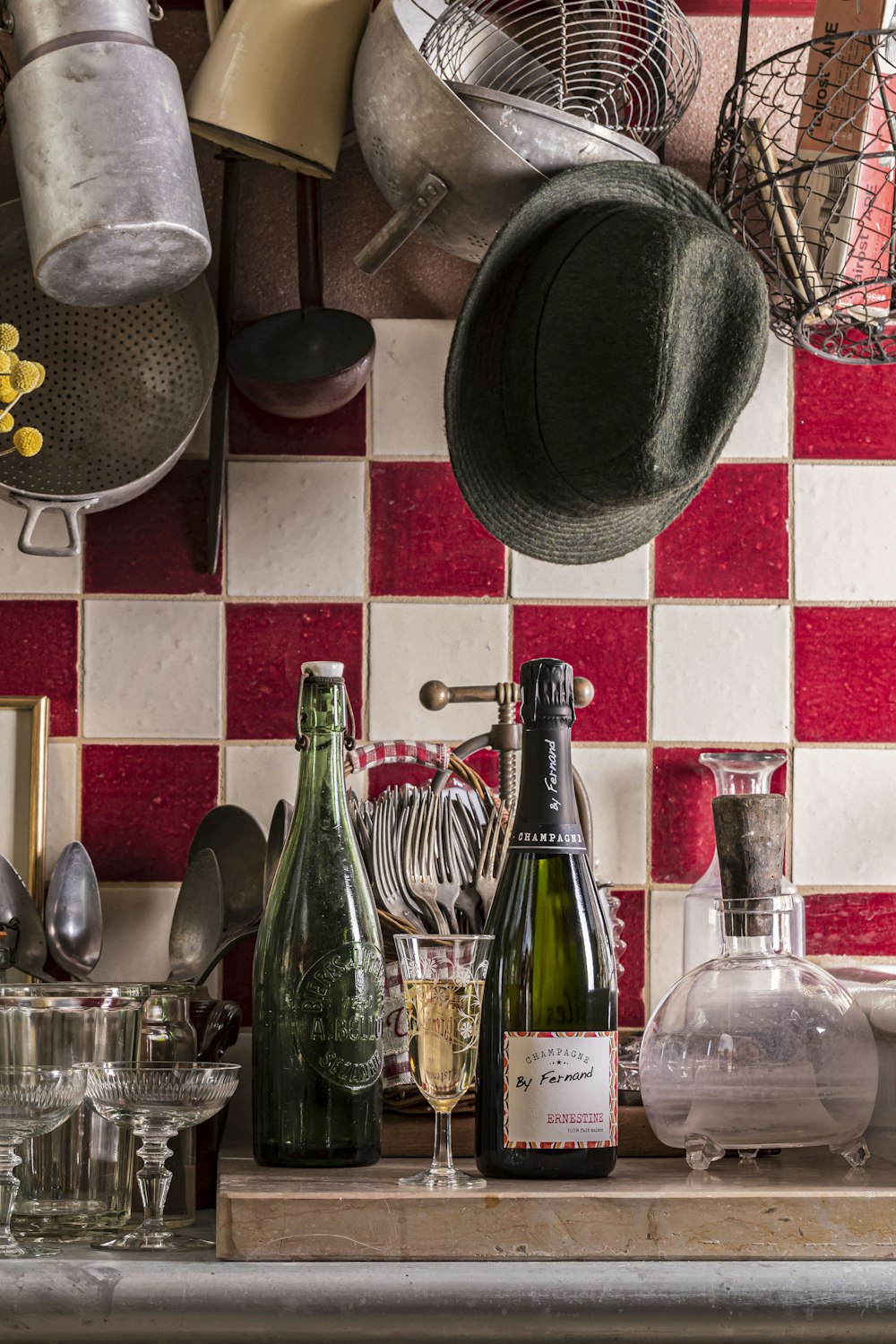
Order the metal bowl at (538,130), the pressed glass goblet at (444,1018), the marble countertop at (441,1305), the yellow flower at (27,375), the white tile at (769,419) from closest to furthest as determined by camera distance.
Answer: the marble countertop at (441,1305) < the pressed glass goblet at (444,1018) < the yellow flower at (27,375) < the metal bowl at (538,130) < the white tile at (769,419)

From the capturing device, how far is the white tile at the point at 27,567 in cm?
125

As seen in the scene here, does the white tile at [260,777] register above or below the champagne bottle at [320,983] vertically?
above

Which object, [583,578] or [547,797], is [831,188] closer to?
[583,578]

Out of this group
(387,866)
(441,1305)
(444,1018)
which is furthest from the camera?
(387,866)

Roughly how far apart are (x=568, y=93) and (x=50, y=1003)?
2.82ft

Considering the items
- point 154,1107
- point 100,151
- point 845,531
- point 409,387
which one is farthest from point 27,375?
point 845,531

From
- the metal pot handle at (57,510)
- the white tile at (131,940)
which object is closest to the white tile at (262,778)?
the white tile at (131,940)

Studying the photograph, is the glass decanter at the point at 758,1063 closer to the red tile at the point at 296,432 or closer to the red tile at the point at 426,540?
the red tile at the point at 426,540

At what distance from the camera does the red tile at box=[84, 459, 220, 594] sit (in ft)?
4.10

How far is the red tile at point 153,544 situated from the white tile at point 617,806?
37 centimetres

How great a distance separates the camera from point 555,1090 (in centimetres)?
86

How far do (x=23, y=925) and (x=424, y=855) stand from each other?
0.32m

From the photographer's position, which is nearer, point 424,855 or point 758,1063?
point 758,1063

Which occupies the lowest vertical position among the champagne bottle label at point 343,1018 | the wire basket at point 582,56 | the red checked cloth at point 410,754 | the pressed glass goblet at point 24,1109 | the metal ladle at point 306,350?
the pressed glass goblet at point 24,1109
